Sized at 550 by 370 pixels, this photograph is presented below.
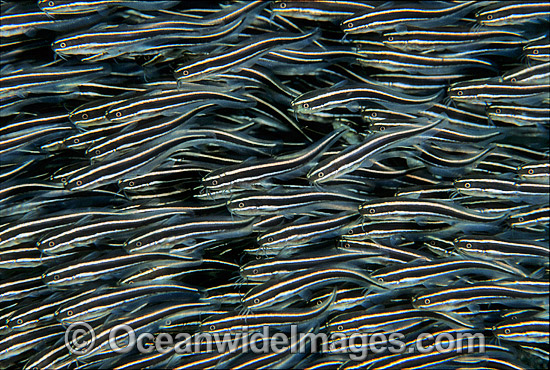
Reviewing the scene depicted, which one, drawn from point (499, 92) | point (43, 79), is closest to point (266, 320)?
point (499, 92)

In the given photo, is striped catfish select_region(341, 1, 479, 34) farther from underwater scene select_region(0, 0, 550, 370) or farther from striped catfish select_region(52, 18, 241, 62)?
striped catfish select_region(52, 18, 241, 62)

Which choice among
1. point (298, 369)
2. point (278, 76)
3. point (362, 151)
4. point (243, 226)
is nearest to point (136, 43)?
point (278, 76)

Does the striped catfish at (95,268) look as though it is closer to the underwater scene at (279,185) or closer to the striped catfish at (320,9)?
the underwater scene at (279,185)

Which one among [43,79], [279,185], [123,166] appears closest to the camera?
[123,166]

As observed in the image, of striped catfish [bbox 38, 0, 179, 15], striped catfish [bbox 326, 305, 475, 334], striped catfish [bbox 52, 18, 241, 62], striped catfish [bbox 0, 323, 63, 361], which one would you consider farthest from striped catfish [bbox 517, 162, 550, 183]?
striped catfish [bbox 0, 323, 63, 361]

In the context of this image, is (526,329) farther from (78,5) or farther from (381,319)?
(78,5)

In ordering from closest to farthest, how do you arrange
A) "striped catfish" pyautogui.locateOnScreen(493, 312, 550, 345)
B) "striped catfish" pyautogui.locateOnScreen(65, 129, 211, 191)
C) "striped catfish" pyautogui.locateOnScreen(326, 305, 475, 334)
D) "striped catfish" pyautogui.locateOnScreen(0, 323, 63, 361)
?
1. "striped catfish" pyautogui.locateOnScreen(65, 129, 211, 191)
2. "striped catfish" pyautogui.locateOnScreen(493, 312, 550, 345)
3. "striped catfish" pyautogui.locateOnScreen(326, 305, 475, 334)
4. "striped catfish" pyautogui.locateOnScreen(0, 323, 63, 361)

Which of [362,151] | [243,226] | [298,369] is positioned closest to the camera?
[362,151]

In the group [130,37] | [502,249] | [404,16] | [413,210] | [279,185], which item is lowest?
[502,249]

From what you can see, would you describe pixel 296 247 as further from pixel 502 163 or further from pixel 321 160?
pixel 502 163

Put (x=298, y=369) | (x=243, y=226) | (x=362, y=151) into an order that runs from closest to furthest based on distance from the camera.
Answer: (x=362, y=151)
(x=243, y=226)
(x=298, y=369)

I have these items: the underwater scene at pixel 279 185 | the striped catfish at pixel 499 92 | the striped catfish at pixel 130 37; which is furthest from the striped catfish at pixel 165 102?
the striped catfish at pixel 499 92
